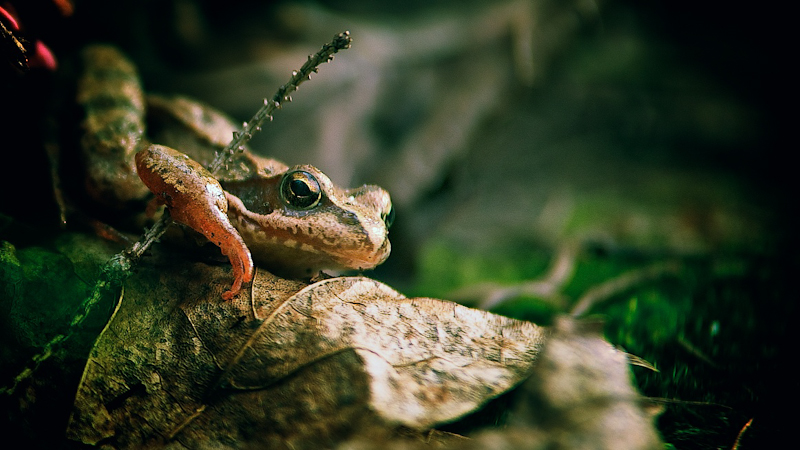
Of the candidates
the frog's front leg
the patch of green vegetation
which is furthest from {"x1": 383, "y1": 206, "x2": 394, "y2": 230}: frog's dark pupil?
the patch of green vegetation

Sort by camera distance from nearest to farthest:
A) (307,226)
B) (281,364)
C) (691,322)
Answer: (281,364), (307,226), (691,322)

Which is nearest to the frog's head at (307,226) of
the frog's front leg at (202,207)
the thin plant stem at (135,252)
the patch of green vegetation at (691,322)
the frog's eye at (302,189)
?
the frog's eye at (302,189)

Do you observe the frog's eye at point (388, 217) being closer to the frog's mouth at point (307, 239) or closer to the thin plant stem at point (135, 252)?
the frog's mouth at point (307, 239)

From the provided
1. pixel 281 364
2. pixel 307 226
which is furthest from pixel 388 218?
pixel 281 364

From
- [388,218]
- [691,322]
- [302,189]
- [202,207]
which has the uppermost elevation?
[691,322]

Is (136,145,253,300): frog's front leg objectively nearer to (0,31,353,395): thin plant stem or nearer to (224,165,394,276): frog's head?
(0,31,353,395): thin plant stem

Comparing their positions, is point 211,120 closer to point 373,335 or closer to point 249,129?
point 249,129

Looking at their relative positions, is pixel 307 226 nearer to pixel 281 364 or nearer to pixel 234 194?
pixel 234 194
